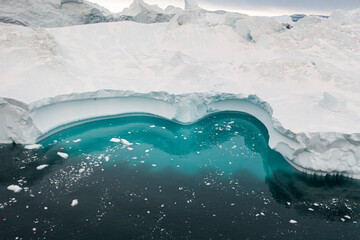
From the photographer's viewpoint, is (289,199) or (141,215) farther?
(289,199)

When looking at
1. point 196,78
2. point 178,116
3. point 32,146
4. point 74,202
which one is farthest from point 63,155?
point 196,78

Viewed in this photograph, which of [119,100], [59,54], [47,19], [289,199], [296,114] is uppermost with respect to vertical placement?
[47,19]

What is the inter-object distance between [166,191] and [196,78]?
586 cm

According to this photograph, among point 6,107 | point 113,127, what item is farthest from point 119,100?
point 6,107

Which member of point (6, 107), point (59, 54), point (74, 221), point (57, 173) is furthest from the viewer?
point (59, 54)

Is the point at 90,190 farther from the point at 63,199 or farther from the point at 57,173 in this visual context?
the point at 57,173

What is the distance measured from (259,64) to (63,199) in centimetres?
979

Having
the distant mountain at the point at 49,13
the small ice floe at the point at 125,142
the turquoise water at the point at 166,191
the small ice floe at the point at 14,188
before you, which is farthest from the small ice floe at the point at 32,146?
the distant mountain at the point at 49,13

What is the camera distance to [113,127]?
10.7 m

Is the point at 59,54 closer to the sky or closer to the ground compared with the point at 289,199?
closer to the sky

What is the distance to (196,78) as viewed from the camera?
460 inches

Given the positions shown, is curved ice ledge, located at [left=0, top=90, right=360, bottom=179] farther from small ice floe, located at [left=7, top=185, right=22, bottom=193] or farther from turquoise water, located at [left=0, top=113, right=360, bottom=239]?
small ice floe, located at [left=7, top=185, right=22, bottom=193]

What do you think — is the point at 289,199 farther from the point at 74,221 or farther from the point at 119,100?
the point at 119,100

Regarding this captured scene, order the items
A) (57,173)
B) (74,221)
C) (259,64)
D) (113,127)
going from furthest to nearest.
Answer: (259,64) → (113,127) → (57,173) → (74,221)
